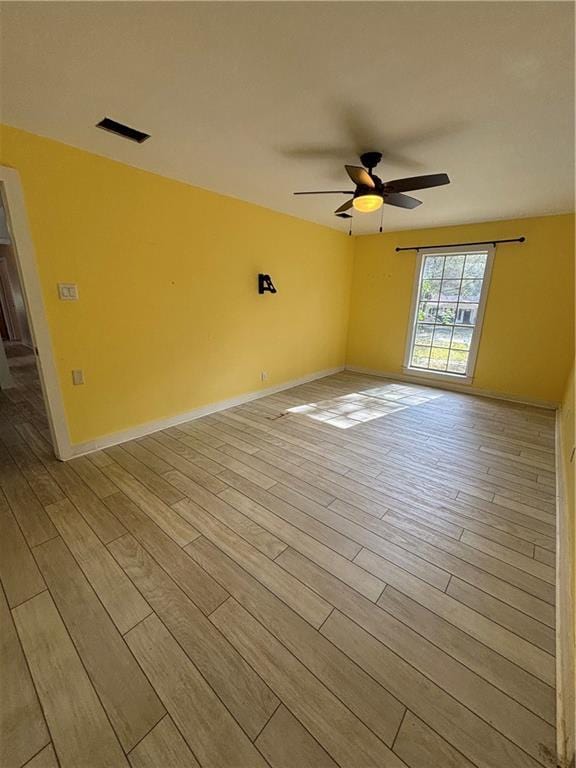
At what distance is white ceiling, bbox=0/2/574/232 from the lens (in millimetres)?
1211

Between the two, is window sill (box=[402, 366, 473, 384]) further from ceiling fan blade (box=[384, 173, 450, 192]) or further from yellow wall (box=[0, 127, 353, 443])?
ceiling fan blade (box=[384, 173, 450, 192])

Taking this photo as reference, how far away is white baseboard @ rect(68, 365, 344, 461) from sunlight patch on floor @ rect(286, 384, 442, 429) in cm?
67

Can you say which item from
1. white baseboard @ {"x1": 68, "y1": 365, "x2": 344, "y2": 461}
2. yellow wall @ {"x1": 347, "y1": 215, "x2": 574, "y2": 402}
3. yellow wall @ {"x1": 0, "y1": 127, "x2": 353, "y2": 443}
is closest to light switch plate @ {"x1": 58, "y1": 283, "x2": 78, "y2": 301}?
yellow wall @ {"x1": 0, "y1": 127, "x2": 353, "y2": 443}

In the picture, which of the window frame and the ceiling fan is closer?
the ceiling fan

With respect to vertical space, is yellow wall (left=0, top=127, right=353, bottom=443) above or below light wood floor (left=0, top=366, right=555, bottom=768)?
above

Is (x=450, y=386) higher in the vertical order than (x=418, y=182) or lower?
lower

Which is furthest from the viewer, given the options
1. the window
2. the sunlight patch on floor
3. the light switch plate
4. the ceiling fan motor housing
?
the window

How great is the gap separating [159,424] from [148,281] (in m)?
1.44

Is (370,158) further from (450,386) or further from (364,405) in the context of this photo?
(450,386)

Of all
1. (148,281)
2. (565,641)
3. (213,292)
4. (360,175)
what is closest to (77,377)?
(148,281)

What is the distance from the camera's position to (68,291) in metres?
2.41

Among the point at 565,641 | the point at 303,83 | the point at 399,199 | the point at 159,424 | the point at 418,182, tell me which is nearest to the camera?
the point at 565,641

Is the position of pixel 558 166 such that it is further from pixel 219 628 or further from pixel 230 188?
pixel 219 628

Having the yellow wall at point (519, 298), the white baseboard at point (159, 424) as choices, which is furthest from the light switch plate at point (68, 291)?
the yellow wall at point (519, 298)
